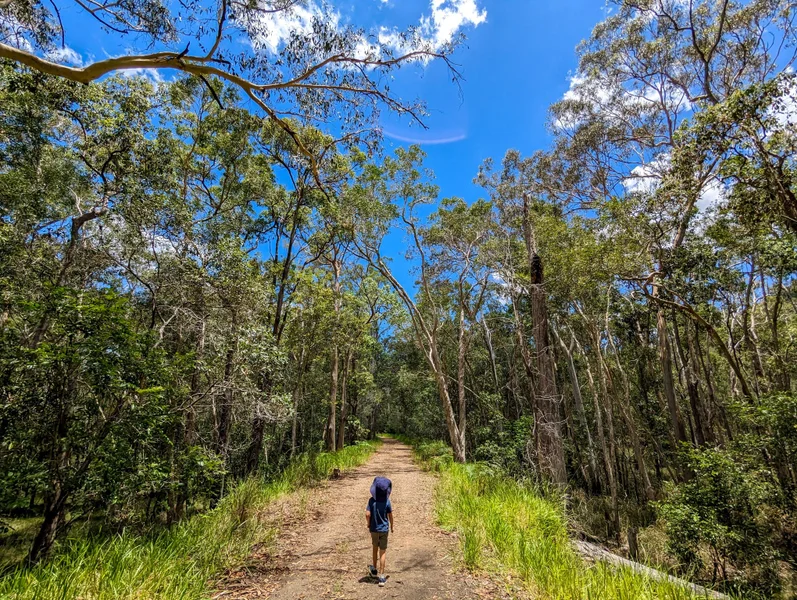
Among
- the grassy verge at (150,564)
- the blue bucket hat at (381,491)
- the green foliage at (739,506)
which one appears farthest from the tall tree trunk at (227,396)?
the green foliage at (739,506)

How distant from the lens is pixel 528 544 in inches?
185

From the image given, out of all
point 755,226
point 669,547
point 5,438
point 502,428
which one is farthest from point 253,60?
point 502,428

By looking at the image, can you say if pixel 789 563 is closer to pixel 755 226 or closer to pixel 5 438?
pixel 755 226

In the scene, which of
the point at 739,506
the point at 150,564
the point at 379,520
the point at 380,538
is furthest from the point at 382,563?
the point at 739,506

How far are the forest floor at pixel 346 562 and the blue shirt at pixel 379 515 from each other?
0.60 m

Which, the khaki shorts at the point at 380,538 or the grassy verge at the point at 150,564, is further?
the khaki shorts at the point at 380,538

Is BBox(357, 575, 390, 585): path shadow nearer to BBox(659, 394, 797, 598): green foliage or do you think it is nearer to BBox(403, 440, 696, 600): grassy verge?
BBox(403, 440, 696, 600): grassy verge

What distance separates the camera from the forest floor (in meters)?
4.13

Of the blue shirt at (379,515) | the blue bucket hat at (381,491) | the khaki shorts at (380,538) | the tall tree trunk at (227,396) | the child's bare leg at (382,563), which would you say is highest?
the tall tree trunk at (227,396)

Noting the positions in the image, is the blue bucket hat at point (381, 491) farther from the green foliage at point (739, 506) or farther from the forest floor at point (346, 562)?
the green foliage at point (739, 506)

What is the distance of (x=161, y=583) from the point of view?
3.48m

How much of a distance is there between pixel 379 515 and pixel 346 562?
3.93 feet

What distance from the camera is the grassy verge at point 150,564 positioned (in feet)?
9.95

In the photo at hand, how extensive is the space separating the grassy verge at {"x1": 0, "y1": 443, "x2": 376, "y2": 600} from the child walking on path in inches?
69.5
